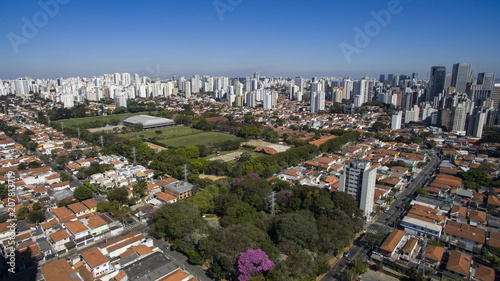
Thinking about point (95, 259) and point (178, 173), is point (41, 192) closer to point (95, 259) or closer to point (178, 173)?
point (178, 173)

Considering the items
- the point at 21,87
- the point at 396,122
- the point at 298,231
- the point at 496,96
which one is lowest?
the point at 298,231

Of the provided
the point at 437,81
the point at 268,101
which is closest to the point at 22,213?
the point at 268,101

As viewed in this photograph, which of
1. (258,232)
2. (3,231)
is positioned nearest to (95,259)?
(3,231)

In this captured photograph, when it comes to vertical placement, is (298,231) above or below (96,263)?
above

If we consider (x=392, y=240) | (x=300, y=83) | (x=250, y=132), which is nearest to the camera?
(x=392, y=240)

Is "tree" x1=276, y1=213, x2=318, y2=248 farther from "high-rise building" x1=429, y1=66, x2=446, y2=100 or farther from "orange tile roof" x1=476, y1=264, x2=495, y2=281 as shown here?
"high-rise building" x1=429, y1=66, x2=446, y2=100

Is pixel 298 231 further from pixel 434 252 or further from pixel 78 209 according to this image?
pixel 78 209
